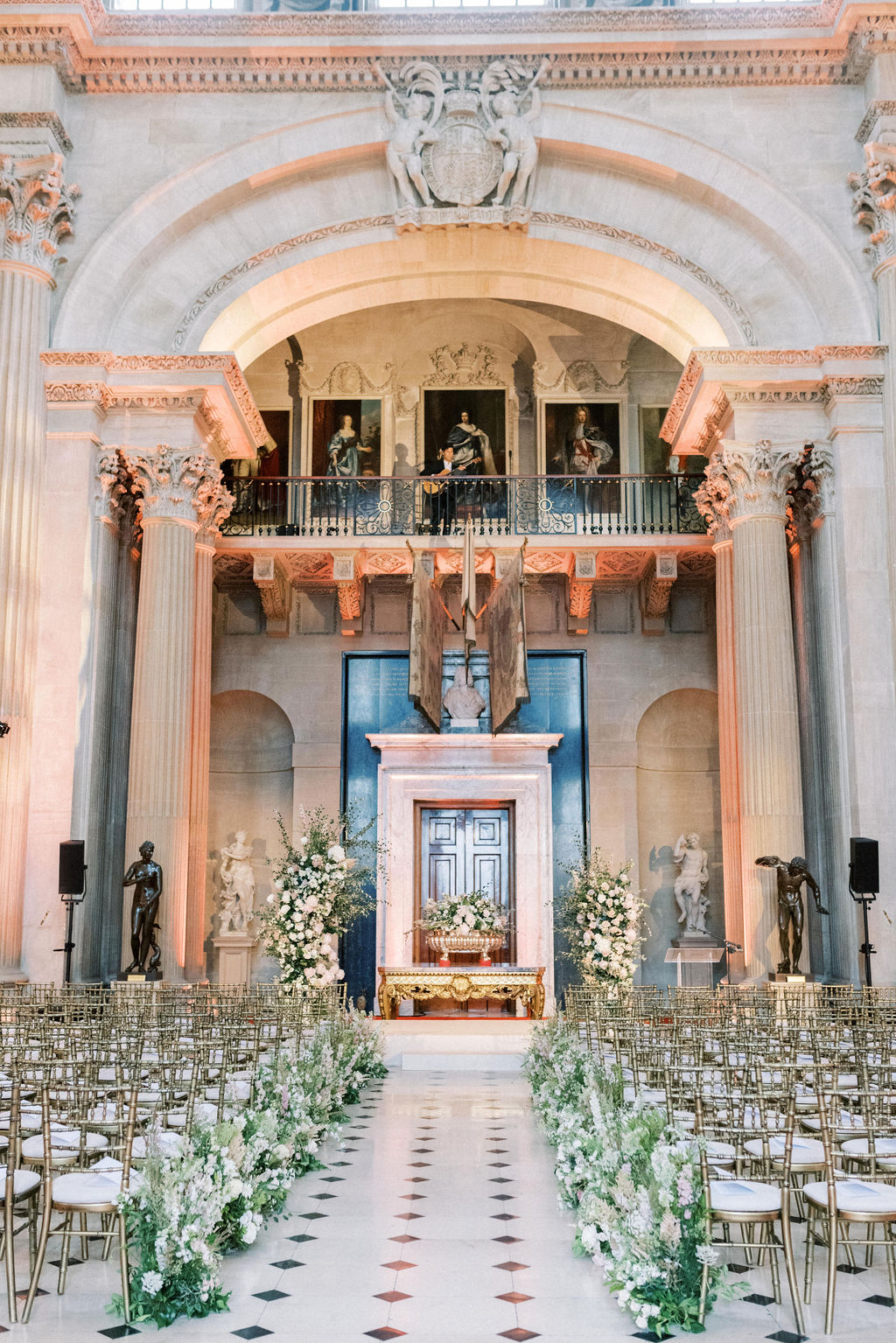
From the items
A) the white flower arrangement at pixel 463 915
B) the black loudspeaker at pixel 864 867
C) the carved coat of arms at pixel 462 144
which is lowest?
the white flower arrangement at pixel 463 915

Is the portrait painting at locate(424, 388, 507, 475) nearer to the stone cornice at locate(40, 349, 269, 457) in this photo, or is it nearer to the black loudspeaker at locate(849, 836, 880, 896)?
the stone cornice at locate(40, 349, 269, 457)

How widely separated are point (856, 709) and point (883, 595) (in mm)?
1341

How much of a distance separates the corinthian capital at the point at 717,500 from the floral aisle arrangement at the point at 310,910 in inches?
239

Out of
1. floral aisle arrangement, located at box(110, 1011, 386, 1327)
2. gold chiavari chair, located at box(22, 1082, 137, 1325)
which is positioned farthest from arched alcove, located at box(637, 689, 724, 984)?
gold chiavari chair, located at box(22, 1082, 137, 1325)

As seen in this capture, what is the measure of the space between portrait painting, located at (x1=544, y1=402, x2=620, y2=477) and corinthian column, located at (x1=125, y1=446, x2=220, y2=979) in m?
7.02

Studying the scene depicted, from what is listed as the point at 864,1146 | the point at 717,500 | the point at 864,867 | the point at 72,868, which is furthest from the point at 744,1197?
the point at 717,500

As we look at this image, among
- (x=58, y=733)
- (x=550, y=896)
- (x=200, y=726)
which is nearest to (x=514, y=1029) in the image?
(x=550, y=896)

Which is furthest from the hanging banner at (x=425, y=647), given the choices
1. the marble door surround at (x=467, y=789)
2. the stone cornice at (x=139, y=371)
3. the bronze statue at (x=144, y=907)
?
the bronze statue at (x=144, y=907)

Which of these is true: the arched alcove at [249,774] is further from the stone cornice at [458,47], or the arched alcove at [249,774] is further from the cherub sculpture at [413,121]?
the stone cornice at [458,47]

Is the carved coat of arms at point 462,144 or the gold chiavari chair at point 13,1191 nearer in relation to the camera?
the gold chiavari chair at point 13,1191

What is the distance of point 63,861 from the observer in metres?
12.7

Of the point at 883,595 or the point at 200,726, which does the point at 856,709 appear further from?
the point at 200,726

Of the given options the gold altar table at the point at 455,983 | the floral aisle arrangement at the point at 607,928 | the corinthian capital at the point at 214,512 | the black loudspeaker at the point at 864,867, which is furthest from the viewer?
the floral aisle arrangement at the point at 607,928

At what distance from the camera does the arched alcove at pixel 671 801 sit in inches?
749
